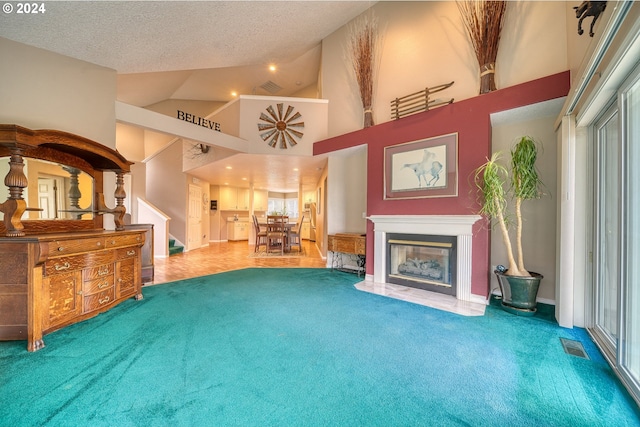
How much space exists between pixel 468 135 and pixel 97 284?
445cm

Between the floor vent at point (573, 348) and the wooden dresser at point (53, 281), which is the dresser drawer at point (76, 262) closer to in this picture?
the wooden dresser at point (53, 281)

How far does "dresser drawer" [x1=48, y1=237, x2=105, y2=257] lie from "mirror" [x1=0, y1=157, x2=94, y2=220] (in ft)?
2.05

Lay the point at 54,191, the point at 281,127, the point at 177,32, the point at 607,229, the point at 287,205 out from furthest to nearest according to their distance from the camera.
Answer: the point at 287,205 < the point at 281,127 < the point at 177,32 < the point at 54,191 < the point at 607,229

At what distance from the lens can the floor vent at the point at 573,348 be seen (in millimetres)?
1770

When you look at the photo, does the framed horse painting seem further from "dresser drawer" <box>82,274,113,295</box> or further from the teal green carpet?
"dresser drawer" <box>82,274,113,295</box>

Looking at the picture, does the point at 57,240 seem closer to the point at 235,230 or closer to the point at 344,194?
the point at 344,194

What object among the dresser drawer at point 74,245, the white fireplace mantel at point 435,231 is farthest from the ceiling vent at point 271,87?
the dresser drawer at point 74,245

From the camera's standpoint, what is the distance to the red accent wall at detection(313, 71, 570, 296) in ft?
8.59

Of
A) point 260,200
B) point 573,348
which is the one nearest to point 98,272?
point 573,348

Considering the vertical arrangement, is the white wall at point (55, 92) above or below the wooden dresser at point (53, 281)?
above

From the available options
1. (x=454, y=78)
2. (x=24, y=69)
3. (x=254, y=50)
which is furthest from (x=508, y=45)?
(x=24, y=69)

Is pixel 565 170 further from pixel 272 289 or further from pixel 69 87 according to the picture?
pixel 69 87

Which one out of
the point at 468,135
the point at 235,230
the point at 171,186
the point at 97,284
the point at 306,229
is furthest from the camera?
the point at 306,229

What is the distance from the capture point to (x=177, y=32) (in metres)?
3.10
